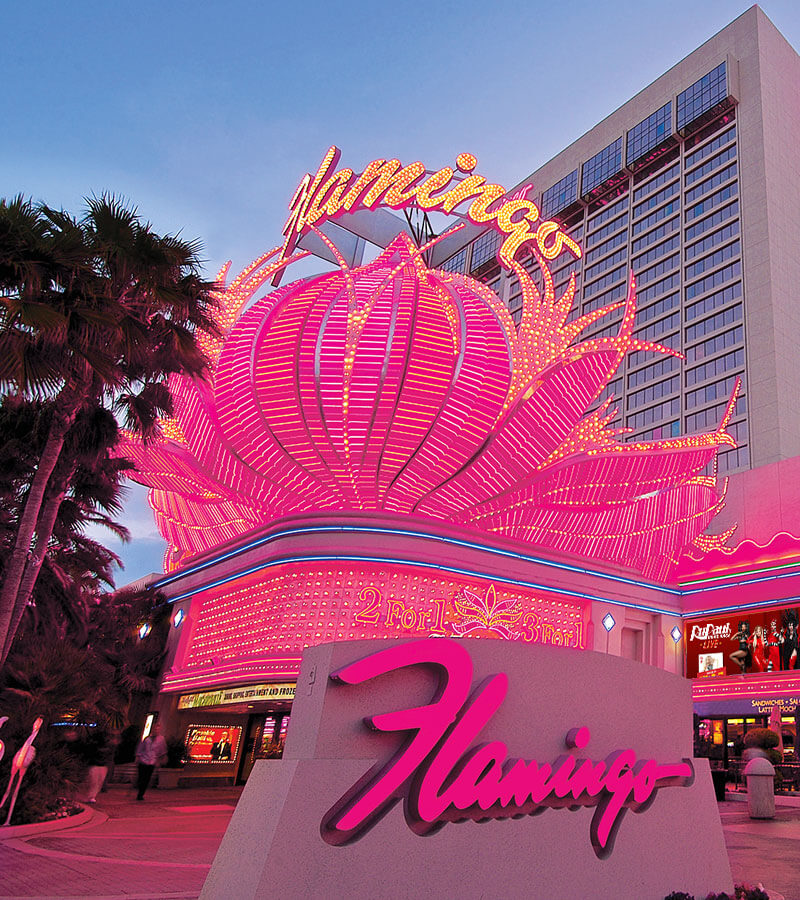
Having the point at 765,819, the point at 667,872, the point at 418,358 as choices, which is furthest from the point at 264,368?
the point at 667,872

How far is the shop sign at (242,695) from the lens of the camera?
21453mm

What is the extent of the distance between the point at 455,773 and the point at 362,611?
49.0 ft

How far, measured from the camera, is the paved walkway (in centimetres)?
828

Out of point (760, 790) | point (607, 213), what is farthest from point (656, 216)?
point (760, 790)

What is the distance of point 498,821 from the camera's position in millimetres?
7121

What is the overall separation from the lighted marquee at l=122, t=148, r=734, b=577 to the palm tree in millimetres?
7094

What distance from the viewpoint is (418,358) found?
2291cm

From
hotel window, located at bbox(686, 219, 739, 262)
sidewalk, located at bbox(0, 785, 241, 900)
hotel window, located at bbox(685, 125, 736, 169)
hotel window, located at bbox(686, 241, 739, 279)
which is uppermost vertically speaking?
hotel window, located at bbox(685, 125, 736, 169)

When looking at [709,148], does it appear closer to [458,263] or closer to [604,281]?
[604,281]

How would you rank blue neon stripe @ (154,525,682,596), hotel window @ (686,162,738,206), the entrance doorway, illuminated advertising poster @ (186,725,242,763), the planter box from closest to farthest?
blue neon stripe @ (154,525,682,596) → the planter box → the entrance doorway → illuminated advertising poster @ (186,725,242,763) → hotel window @ (686,162,738,206)

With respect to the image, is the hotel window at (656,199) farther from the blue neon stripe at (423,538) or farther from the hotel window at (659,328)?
the blue neon stripe at (423,538)

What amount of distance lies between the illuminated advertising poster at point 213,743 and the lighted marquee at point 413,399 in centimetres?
704

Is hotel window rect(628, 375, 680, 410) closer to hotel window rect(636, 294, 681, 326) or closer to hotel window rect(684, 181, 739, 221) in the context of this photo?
hotel window rect(636, 294, 681, 326)

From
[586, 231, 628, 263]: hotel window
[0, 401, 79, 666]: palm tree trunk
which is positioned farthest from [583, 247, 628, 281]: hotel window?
[0, 401, 79, 666]: palm tree trunk
